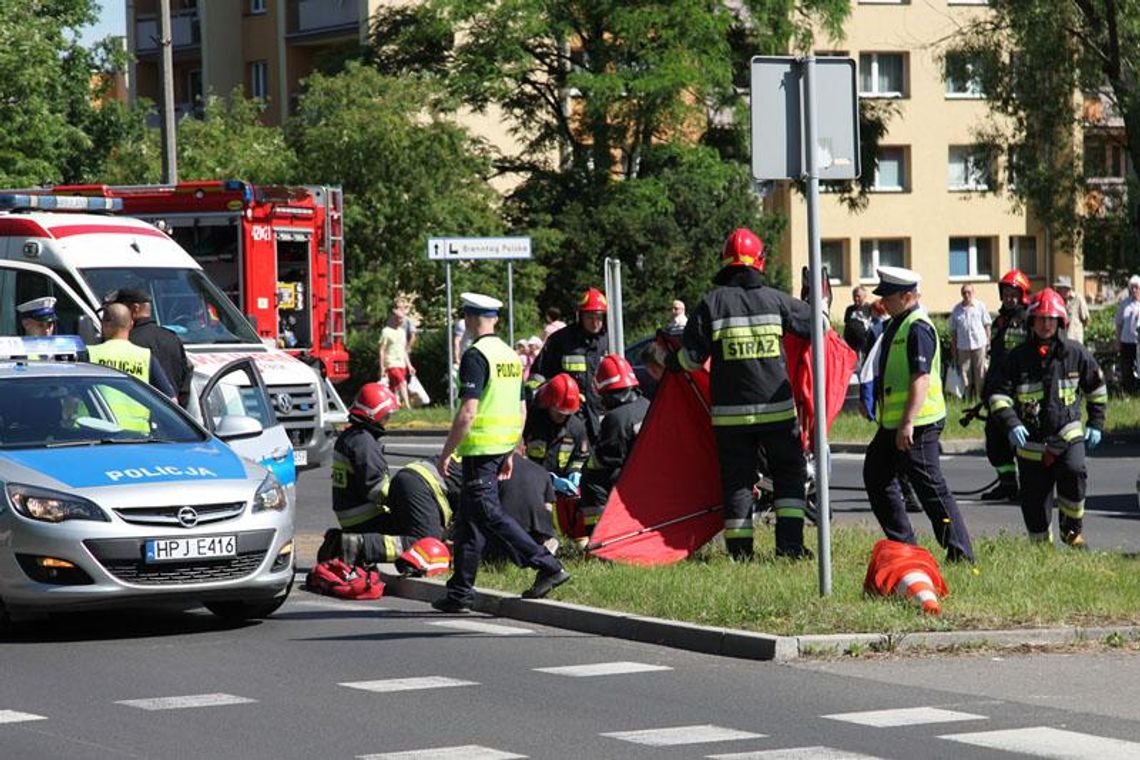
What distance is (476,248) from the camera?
103 ft

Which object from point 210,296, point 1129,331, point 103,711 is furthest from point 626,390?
point 1129,331

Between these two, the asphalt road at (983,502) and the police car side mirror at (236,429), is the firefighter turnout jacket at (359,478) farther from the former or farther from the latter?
the asphalt road at (983,502)

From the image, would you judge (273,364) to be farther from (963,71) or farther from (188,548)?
(963,71)

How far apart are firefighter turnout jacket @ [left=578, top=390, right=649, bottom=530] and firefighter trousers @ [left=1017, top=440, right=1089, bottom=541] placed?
252cm

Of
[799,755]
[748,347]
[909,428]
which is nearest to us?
[799,755]

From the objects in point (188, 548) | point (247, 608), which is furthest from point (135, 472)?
point (247, 608)

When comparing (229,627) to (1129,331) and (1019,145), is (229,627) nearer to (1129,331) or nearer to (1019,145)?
(1129,331)

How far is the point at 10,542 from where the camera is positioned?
11.5m

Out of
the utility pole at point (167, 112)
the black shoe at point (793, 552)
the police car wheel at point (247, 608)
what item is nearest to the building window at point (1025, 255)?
the utility pole at point (167, 112)

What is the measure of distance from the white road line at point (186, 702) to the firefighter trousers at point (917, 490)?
4823mm

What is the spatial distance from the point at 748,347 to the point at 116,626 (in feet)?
12.8

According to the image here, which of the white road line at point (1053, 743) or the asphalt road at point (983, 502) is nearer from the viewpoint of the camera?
the white road line at point (1053, 743)

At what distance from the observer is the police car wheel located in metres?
12.5

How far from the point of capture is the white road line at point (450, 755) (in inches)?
328
